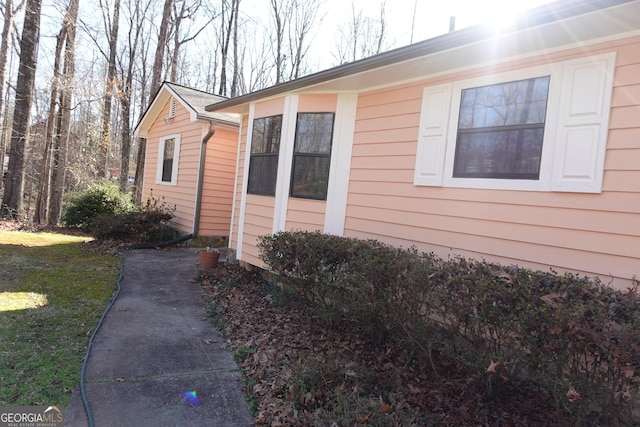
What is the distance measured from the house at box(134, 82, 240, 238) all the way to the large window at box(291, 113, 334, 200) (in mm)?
3983

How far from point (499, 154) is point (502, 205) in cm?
51

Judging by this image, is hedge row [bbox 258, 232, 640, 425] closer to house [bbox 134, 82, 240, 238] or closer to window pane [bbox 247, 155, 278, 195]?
window pane [bbox 247, 155, 278, 195]

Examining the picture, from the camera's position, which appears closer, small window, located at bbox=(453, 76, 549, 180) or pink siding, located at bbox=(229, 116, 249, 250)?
small window, located at bbox=(453, 76, 549, 180)

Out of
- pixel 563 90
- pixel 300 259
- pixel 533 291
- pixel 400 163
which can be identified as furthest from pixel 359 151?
pixel 533 291

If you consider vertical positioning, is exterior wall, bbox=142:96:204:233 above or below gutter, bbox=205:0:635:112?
below

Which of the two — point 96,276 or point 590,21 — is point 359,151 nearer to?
point 590,21

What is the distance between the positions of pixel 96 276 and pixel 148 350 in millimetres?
3107

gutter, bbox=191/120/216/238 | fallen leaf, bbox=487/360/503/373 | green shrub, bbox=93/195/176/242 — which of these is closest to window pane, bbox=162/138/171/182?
green shrub, bbox=93/195/176/242

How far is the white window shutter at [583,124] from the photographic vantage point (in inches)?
124

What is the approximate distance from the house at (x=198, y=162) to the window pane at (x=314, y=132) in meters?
3.93

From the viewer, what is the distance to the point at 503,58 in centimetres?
376

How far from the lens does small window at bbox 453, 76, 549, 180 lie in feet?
11.7

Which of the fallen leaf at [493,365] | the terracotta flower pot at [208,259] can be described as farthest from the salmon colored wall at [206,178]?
the fallen leaf at [493,365]

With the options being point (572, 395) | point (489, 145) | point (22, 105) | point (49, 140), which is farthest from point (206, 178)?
point (572, 395)
